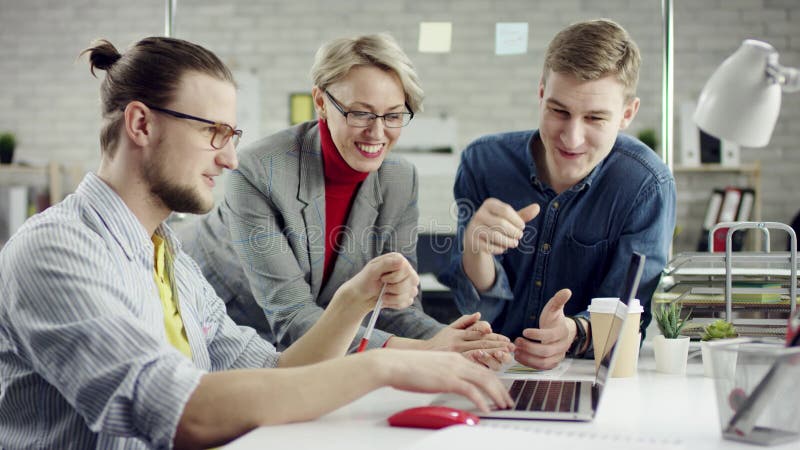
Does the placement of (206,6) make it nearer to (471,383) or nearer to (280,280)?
(280,280)

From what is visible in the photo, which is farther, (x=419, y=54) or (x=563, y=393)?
(x=419, y=54)

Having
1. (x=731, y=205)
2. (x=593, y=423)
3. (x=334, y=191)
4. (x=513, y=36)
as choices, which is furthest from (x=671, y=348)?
(x=731, y=205)

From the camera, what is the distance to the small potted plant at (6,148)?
229 inches

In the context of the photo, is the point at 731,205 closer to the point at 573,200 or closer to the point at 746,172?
the point at 746,172

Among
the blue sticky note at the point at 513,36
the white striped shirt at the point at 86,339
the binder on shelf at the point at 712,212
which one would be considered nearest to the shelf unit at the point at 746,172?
the binder on shelf at the point at 712,212

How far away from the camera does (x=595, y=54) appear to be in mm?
1858

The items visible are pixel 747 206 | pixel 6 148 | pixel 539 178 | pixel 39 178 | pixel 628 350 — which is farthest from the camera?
pixel 39 178

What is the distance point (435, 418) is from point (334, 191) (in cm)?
118

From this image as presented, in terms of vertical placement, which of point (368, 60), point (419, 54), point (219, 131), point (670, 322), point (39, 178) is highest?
point (419, 54)

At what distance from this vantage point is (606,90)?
6.06 ft

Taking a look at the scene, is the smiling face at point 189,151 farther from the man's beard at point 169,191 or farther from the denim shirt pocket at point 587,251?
the denim shirt pocket at point 587,251

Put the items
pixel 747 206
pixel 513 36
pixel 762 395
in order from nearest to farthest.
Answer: pixel 762 395
pixel 513 36
pixel 747 206

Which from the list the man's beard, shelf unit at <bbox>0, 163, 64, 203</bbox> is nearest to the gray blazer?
the man's beard

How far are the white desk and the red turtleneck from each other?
2.83ft
